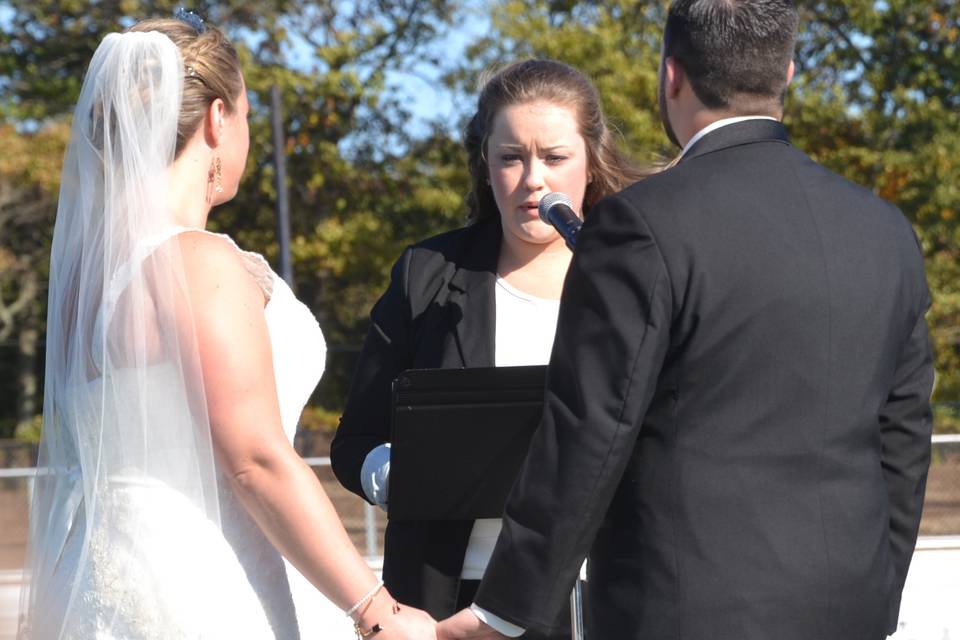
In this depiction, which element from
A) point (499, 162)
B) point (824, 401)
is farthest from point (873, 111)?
point (824, 401)

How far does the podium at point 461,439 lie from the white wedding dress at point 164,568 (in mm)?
363

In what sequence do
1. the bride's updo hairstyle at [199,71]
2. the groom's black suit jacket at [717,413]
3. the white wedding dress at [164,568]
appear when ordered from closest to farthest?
the groom's black suit jacket at [717,413] → the white wedding dress at [164,568] → the bride's updo hairstyle at [199,71]

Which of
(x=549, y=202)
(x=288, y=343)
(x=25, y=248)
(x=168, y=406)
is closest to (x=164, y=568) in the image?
(x=168, y=406)

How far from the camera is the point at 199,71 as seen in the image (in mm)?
2977

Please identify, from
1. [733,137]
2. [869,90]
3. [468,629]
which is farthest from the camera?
[869,90]

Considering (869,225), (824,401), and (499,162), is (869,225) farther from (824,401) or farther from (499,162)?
(499,162)

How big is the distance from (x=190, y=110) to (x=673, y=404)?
1.30 meters

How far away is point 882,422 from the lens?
271 cm

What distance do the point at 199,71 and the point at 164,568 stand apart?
3.60 feet

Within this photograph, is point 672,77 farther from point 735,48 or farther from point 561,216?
point 561,216

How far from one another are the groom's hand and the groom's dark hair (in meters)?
1.10

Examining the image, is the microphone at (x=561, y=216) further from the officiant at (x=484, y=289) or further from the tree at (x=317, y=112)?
the tree at (x=317, y=112)

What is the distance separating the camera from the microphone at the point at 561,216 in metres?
2.99

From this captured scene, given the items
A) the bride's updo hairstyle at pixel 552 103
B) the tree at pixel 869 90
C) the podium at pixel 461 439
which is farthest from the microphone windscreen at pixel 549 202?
the tree at pixel 869 90
